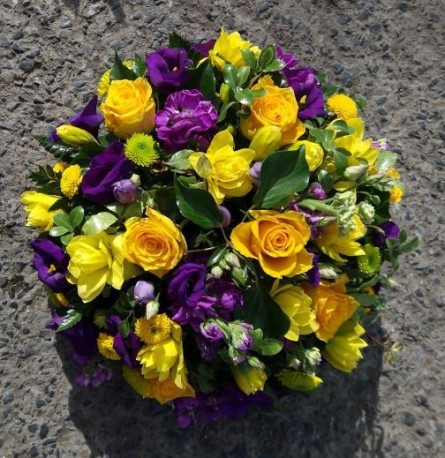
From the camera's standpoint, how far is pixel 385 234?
1.20 metres

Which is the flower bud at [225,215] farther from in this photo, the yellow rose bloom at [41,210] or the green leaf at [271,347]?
the yellow rose bloom at [41,210]

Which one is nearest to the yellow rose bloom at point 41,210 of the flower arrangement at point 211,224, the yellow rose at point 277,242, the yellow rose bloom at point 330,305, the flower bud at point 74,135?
the flower arrangement at point 211,224

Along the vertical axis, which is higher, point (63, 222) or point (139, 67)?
point (139, 67)

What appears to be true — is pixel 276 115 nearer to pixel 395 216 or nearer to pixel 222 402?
pixel 222 402

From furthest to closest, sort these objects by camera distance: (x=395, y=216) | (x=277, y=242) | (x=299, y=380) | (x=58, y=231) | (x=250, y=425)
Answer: (x=395, y=216)
(x=250, y=425)
(x=299, y=380)
(x=58, y=231)
(x=277, y=242)

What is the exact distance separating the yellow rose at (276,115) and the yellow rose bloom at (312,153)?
1cm

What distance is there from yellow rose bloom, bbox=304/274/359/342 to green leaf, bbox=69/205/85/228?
1.33 feet

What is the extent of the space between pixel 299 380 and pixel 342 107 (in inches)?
20.6

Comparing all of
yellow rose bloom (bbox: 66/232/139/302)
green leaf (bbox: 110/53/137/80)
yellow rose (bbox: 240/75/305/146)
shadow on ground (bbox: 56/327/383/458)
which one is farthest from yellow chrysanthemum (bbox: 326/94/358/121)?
shadow on ground (bbox: 56/327/383/458)

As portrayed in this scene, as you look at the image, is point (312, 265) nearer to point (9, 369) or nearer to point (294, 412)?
point (294, 412)

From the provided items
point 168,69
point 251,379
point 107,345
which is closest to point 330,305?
point 251,379

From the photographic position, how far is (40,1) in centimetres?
149

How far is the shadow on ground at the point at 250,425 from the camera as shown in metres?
1.40

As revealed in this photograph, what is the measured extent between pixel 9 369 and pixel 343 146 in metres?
0.87
